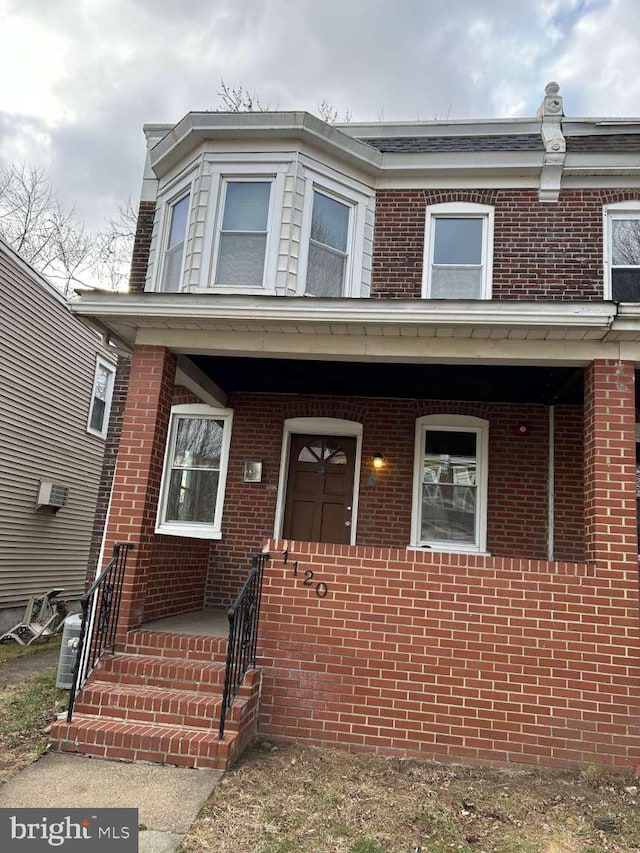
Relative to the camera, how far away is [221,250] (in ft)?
22.1

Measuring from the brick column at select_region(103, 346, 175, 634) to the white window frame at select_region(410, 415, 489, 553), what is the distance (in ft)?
9.65

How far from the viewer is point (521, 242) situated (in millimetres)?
7020

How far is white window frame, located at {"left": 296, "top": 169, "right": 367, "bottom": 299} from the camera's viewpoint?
6.66 metres

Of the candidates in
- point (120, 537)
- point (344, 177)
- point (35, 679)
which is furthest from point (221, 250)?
point (35, 679)

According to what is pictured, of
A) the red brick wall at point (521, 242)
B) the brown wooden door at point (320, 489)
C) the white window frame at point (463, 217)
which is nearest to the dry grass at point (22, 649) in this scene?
the brown wooden door at point (320, 489)

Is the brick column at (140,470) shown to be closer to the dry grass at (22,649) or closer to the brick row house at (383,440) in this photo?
the brick row house at (383,440)

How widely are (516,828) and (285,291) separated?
5142mm

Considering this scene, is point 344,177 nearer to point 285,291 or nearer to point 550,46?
point 285,291

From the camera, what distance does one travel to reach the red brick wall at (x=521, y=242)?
6844 millimetres

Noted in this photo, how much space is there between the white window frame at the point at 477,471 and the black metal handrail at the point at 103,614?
321 cm

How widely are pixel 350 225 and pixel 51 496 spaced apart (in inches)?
279

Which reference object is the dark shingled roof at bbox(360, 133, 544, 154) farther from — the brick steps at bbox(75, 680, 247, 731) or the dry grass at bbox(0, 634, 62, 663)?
the dry grass at bbox(0, 634, 62, 663)

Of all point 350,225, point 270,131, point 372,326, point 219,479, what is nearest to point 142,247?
point 270,131

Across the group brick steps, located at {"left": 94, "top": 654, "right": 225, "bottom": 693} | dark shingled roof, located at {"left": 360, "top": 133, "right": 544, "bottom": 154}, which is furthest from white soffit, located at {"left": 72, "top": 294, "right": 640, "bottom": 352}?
dark shingled roof, located at {"left": 360, "top": 133, "right": 544, "bottom": 154}
